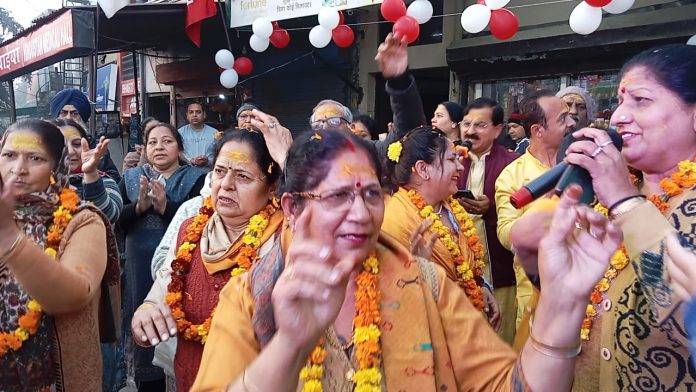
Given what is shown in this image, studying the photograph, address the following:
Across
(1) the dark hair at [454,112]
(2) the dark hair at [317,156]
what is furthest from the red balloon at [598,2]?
(2) the dark hair at [317,156]

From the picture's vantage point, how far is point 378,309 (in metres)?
1.62

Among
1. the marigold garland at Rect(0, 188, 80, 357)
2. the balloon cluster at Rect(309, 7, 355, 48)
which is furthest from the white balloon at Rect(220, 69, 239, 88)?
the marigold garland at Rect(0, 188, 80, 357)

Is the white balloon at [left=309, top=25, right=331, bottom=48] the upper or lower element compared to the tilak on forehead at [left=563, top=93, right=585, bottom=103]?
upper

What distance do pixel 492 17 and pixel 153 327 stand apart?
4.99 meters

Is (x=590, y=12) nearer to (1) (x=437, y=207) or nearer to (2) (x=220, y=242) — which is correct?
(1) (x=437, y=207)

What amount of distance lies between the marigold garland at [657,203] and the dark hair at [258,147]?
155cm

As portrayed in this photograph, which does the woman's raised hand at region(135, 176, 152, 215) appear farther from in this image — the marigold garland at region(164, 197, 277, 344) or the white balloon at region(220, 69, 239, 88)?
the white balloon at region(220, 69, 239, 88)

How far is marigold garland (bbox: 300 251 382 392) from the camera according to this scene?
1.54 meters

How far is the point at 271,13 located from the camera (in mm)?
7602

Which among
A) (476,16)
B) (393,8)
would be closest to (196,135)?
(393,8)

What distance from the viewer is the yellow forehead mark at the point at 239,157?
8.55 ft

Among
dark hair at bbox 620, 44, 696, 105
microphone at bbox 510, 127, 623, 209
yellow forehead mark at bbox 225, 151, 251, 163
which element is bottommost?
microphone at bbox 510, 127, 623, 209

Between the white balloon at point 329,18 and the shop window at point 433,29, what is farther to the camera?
the shop window at point 433,29

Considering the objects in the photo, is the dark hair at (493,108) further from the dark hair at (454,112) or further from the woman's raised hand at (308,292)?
the woman's raised hand at (308,292)
